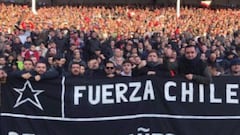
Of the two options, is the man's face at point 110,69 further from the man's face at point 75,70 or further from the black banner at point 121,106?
the black banner at point 121,106

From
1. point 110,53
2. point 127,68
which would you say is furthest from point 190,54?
point 110,53

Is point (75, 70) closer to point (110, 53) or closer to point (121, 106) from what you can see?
point (121, 106)

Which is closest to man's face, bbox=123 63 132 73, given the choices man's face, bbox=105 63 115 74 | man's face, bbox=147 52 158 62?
man's face, bbox=105 63 115 74

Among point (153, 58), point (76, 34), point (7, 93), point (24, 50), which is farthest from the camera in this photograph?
point (76, 34)

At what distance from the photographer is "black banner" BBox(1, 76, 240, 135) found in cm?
722

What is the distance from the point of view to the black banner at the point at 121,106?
722 centimetres

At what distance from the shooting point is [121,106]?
286 inches

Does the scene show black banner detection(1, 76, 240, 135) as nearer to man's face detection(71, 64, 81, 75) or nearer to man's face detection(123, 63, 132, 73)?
man's face detection(71, 64, 81, 75)

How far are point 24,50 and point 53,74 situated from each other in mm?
5523

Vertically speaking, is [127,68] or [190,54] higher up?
[190,54]

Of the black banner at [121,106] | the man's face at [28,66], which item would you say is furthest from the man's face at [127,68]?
the man's face at [28,66]

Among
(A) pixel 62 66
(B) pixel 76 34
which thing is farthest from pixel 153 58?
(B) pixel 76 34

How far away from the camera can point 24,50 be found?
12.7 meters

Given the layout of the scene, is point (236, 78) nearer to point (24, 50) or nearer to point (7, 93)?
point (7, 93)
